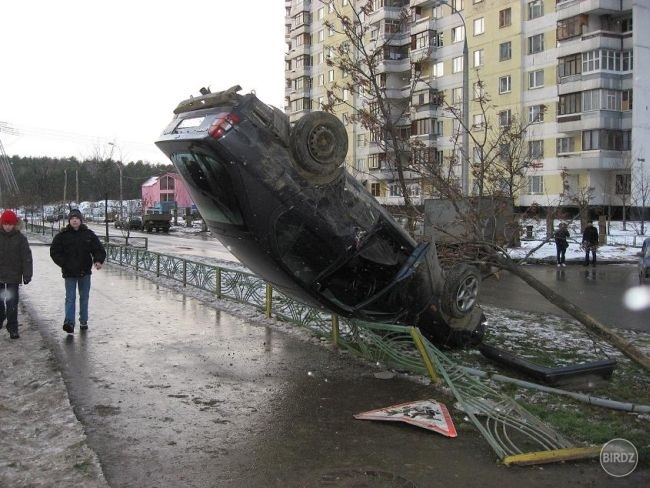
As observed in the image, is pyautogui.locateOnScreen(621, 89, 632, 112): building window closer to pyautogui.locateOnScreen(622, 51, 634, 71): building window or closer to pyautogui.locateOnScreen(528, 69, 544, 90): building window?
pyautogui.locateOnScreen(622, 51, 634, 71): building window

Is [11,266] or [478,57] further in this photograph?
[478,57]

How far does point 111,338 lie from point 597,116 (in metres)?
37.5

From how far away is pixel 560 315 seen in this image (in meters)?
10.9

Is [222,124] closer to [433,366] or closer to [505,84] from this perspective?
[433,366]

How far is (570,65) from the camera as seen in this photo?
40.2 m

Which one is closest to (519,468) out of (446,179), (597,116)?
(446,179)

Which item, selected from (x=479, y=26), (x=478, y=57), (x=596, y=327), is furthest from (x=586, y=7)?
(x=596, y=327)

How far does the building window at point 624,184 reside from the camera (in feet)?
119

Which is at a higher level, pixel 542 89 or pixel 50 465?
pixel 542 89

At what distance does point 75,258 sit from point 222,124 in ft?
13.7

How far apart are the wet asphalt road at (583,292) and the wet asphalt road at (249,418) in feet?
19.7

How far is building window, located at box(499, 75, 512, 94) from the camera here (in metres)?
44.1

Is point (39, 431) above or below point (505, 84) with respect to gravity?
below

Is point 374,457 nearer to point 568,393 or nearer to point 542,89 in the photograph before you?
point 568,393
